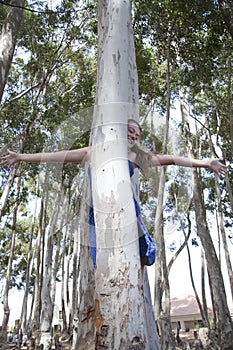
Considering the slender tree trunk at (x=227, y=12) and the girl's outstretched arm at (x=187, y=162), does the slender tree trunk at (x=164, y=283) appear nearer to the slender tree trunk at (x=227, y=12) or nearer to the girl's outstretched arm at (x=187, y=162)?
the girl's outstretched arm at (x=187, y=162)

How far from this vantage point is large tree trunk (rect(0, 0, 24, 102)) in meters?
4.82

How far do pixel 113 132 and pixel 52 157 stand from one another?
1.15ft

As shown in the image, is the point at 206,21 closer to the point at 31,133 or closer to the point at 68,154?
the point at 31,133

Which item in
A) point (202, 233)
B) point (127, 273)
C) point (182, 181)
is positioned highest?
Result: point (202, 233)

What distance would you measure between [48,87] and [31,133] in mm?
2171

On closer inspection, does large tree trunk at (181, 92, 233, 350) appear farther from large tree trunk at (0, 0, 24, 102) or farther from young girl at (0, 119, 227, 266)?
young girl at (0, 119, 227, 266)

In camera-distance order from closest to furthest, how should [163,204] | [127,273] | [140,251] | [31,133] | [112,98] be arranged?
1. [127,273]
2. [140,251]
3. [163,204]
4. [112,98]
5. [31,133]

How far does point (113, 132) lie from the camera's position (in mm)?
1781

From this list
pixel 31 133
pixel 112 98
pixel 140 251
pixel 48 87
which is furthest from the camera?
pixel 48 87

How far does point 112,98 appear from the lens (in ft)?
6.73

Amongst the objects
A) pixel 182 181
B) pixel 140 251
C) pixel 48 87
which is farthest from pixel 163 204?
pixel 48 87

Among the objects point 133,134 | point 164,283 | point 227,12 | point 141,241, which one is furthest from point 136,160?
point 164,283

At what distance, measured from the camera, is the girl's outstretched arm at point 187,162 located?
6.30 ft

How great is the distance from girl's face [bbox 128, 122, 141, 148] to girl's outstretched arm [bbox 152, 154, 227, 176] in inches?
6.2
